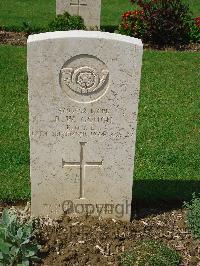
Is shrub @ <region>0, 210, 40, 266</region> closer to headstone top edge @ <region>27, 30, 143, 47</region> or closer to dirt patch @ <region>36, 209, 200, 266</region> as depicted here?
dirt patch @ <region>36, 209, 200, 266</region>

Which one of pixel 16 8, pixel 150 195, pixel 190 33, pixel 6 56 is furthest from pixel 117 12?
pixel 150 195

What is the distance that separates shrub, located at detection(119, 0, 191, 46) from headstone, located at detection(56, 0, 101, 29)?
0.88m

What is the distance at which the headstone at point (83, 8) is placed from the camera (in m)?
12.4

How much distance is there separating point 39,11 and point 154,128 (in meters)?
8.86

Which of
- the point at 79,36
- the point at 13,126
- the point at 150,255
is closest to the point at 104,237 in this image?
the point at 150,255

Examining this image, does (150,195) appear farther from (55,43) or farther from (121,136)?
(55,43)

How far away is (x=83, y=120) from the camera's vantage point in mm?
4496

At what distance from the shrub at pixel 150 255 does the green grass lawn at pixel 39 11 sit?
9.59 metres

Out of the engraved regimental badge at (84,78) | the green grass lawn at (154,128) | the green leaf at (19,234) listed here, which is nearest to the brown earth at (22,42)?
the green grass lawn at (154,128)

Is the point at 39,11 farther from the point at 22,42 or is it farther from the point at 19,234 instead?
the point at 19,234

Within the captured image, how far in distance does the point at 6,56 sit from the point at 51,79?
6207mm

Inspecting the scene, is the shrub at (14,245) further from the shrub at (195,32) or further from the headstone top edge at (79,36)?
the shrub at (195,32)

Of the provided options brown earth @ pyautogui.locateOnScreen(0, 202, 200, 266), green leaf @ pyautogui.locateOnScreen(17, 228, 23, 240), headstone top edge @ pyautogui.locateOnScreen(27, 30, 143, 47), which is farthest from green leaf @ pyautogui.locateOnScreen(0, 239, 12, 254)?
headstone top edge @ pyautogui.locateOnScreen(27, 30, 143, 47)

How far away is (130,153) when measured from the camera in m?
4.66
